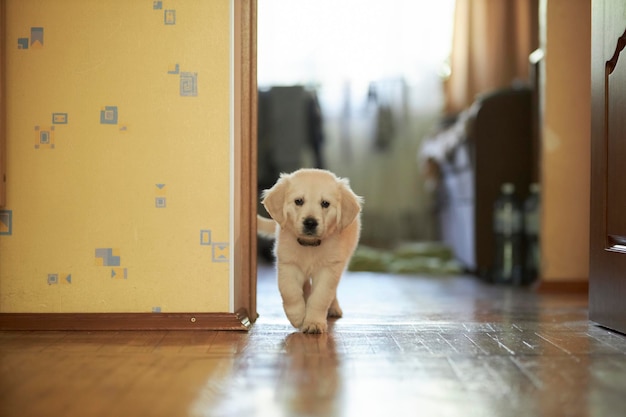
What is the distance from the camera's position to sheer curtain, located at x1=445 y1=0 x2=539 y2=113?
23.4 ft

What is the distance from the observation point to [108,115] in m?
2.67

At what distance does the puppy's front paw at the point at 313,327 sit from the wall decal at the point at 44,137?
3.53 feet

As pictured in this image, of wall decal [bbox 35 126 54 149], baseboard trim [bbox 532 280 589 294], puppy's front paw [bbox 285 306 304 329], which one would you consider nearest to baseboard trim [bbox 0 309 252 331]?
puppy's front paw [bbox 285 306 304 329]

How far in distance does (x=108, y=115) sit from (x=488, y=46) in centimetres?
529

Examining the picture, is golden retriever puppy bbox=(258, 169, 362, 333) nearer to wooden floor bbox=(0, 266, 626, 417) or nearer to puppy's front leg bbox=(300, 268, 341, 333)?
Result: puppy's front leg bbox=(300, 268, 341, 333)

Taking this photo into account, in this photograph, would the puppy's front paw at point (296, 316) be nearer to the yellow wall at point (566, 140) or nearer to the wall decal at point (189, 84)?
the wall decal at point (189, 84)

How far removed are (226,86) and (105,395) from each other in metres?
1.32

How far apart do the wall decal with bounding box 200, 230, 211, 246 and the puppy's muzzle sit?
0.34 m

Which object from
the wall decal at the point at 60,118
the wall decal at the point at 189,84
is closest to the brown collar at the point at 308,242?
the wall decal at the point at 189,84

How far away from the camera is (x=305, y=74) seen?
24.7 ft

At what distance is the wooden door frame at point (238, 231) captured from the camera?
8.65 ft

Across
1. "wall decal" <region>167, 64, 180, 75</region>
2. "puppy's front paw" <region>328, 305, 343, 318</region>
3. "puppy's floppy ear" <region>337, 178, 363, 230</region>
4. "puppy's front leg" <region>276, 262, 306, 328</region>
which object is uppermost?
"wall decal" <region>167, 64, 180, 75</region>

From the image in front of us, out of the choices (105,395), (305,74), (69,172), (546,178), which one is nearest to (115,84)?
Result: (69,172)

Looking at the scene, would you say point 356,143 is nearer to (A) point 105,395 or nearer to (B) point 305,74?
(B) point 305,74
